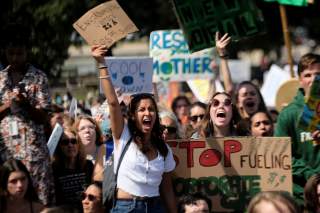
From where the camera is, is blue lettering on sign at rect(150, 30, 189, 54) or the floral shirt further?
blue lettering on sign at rect(150, 30, 189, 54)

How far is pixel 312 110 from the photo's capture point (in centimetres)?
662

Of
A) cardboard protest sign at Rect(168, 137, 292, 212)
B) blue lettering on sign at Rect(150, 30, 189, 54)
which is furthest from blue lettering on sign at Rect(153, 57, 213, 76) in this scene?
cardboard protest sign at Rect(168, 137, 292, 212)

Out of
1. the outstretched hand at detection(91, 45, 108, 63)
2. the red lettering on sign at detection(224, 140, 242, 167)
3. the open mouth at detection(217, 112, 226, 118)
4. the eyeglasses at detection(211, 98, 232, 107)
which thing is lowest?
the red lettering on sign at detection(224, 140, 242, 167)

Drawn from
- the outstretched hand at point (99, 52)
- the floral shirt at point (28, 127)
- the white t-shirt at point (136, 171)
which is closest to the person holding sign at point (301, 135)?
the white t-shirt at point (136, 171)

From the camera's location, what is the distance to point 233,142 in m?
6.88

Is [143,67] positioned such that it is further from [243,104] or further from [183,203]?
[183,203]

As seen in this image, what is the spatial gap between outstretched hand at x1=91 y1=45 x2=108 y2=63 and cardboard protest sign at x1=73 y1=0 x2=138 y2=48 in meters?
0.38

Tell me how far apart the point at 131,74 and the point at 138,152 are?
3.09m

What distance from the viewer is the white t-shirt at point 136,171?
618 cm

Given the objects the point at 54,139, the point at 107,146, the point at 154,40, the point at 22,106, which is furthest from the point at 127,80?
the point at 22,106

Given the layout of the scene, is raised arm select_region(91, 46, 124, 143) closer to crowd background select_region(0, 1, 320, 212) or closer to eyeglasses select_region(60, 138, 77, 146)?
crowd background select_region(0, 1, 320, 212)

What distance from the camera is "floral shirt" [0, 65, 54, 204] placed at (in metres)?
6.80

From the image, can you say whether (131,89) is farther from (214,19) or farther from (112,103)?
(112,103)

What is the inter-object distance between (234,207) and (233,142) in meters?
0.47
